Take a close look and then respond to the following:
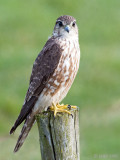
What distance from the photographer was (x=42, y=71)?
6535 millimetres

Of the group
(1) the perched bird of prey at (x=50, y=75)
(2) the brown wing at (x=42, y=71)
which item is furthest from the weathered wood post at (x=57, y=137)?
(2) the brown wing at (x=42, y=71)

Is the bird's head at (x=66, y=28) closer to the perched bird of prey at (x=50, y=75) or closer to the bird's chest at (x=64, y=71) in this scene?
the perched bird of prey at (x=50, y=75)

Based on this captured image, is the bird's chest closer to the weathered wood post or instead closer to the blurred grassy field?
the weathered wood post

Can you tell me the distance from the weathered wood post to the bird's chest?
3.90ft

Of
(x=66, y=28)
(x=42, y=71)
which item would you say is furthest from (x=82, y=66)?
(x=42, y=71)

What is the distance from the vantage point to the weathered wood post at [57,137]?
5.30 m

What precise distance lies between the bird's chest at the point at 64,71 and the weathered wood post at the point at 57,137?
119 centimetres

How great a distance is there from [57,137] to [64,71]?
1.38m

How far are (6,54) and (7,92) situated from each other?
2.26m

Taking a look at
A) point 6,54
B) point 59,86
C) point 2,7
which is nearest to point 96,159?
point 59,86

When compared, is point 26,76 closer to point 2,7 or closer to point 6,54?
point 6,54

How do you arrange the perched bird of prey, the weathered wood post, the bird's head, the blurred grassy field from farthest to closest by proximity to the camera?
1. the blurred grassy field
2. the bird's head
3. the perched bird of prey
4. the weathered wood post

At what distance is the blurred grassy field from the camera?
9.70 meters

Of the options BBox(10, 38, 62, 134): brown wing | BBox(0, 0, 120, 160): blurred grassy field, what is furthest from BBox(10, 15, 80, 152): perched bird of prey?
BBox(0, 0, 120, 160): blurred grassy field
